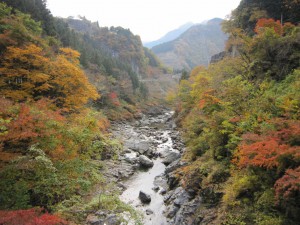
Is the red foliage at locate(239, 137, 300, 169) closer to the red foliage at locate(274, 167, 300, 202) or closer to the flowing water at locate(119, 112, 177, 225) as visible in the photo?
the red foliage at locate(274, 167, 300, 202)

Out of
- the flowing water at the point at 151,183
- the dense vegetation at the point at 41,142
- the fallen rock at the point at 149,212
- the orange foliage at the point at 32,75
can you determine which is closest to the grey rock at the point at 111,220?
the dense vegetation at the point at 41,142

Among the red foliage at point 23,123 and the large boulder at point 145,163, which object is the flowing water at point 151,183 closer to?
the large boulder at point 145,163

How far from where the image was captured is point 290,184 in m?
6.48

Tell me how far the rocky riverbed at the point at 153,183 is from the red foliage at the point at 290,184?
491 cm

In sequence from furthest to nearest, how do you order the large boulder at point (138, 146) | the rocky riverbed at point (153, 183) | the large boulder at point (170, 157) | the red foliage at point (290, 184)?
the large boulder at point (138, 146) → the large boulder at point (170, 157) → the rocky riverbed at point (153, 183) → the red foliage at point (290, 184)

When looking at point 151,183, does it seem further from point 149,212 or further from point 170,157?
point 170,157

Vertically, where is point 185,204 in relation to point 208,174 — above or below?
below

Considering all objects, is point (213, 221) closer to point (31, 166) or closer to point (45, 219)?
point (45, 219)

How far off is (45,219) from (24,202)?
223 centimetres

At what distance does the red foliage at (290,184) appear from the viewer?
613 cm

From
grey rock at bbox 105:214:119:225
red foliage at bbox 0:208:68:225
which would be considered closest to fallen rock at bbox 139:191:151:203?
grey rock at bbox 105:214:119:225

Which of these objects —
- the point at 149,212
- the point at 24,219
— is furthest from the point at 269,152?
the point at 24,219

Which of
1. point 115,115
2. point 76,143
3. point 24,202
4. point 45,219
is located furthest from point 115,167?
point 115,115

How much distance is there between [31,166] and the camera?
9.04 m
